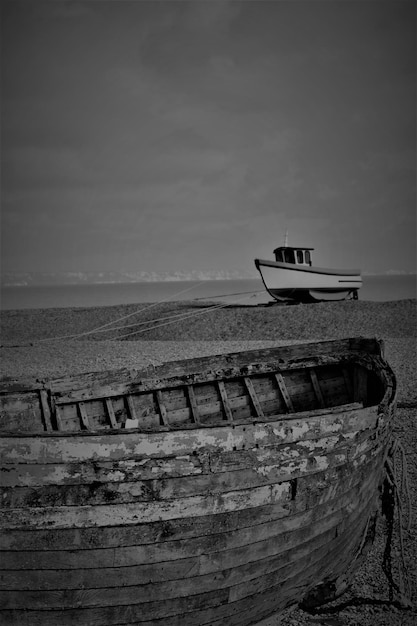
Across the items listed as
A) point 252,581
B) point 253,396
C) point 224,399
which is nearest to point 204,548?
point 252,581

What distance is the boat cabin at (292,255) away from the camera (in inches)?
1038

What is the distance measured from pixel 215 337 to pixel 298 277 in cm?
853

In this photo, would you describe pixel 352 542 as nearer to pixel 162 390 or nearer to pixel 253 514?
pixel 253 514

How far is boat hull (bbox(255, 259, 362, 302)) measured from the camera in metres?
25.5

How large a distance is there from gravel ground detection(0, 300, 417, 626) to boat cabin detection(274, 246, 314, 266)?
161 inches

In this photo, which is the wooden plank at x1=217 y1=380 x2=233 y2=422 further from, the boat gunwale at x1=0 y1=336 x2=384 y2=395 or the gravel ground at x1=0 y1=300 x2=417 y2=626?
the gravel ground at x1=0 y1=300 x2=417 y2=626

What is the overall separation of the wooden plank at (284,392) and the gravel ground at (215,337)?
1693mm

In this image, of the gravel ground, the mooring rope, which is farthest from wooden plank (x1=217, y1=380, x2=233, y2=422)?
the gravel ground

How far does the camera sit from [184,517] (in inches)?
114

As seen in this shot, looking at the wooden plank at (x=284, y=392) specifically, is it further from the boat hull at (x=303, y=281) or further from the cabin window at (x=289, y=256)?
the cabin window at (x=289, y=256)

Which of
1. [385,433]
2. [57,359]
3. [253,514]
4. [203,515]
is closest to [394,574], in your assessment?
[385,433]

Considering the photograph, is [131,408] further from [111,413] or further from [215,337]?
[215,337]

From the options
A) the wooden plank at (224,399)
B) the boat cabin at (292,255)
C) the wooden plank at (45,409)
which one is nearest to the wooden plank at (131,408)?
the wooden plank at (45,409)

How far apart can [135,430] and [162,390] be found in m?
2.70
